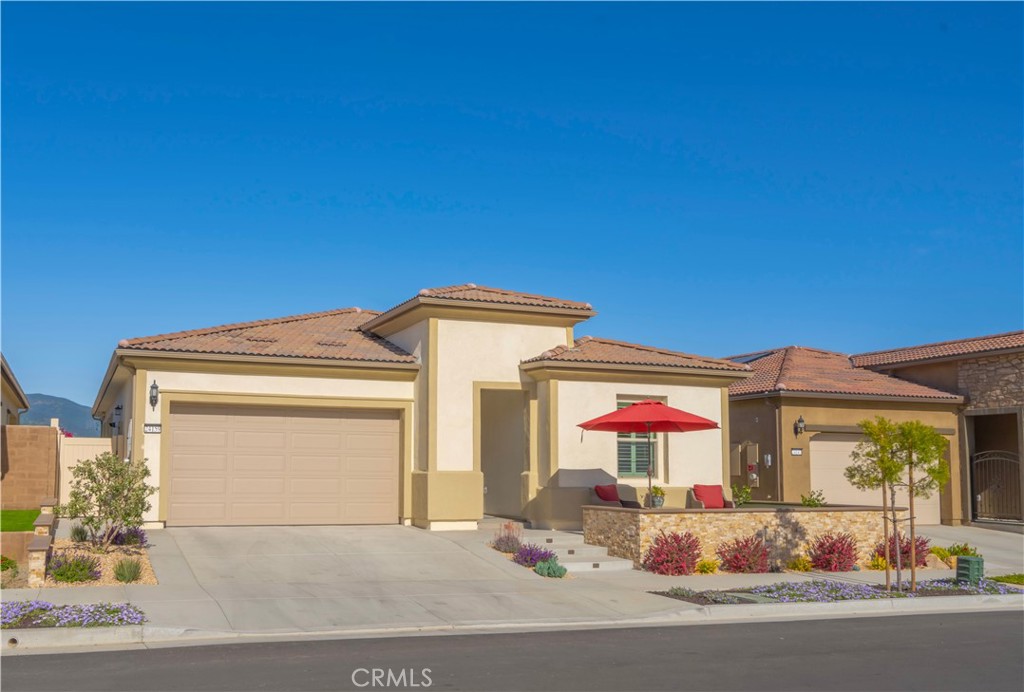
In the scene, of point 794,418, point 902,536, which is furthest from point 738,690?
point 794,418

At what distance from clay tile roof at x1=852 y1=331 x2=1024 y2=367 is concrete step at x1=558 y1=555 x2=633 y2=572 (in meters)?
13.5

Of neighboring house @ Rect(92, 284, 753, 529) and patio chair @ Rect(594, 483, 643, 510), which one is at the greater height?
neighboring house @ Rect(92, 284, 753, 529)

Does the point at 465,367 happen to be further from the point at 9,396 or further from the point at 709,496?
the point at 9,396

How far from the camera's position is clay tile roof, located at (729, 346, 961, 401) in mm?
26766

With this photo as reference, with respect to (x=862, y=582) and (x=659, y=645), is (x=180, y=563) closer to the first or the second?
(x=659, y=645)

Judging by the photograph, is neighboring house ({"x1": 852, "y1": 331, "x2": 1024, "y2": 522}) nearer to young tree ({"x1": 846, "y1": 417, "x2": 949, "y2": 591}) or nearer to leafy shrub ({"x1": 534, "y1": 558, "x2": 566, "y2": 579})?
young tree ({"x1": 846, "y1": 417, "x2": 949, "y2": 591})

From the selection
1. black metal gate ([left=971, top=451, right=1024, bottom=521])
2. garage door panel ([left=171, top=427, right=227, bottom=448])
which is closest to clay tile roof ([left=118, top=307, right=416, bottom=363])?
garage door panel ([left=171, top=427, right=227, bottom=448])

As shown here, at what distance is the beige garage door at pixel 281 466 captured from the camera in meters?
20.0

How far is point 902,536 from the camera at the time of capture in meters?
20.6

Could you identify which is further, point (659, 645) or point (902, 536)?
point (902, 536)

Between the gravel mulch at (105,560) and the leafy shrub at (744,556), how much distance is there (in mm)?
9654

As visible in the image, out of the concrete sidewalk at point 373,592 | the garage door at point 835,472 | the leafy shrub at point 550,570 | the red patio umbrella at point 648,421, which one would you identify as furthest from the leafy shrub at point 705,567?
the garage door at point 835,472

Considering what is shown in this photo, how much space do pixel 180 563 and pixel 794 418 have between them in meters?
15.9

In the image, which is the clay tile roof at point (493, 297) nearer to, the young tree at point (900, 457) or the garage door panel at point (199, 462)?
the garage door panel at point (199, 462)
